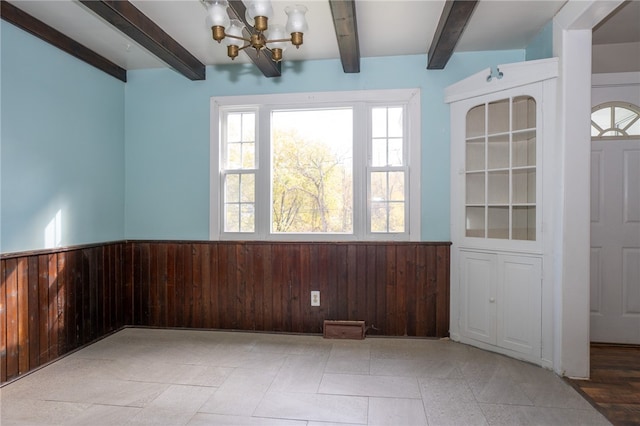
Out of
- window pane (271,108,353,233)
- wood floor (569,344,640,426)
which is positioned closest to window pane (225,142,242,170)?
window pane (271,108,353,233)

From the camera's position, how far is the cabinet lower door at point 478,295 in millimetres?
3113

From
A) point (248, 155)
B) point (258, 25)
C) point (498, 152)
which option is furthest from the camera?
point (248, 155)

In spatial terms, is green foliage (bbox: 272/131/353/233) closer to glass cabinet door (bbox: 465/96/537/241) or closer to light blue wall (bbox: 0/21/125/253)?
glass cabinet door (bbox: 465/96/537/241)

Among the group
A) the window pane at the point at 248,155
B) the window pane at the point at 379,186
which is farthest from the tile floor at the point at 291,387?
the window pane at the point at 248,155

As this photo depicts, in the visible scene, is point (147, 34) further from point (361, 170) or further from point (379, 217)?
point (379, 217)

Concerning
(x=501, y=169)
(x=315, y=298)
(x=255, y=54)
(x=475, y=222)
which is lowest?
(x=315, y=298)

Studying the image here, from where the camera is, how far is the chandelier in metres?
2.14

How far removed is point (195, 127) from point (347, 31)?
74.5 inches

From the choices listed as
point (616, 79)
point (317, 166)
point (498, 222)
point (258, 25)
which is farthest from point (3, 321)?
point (616, 79)

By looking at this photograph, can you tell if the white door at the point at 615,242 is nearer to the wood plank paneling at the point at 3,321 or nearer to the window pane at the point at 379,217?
the window pane at the point at 379,217

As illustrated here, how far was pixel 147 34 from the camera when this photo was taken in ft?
9.26

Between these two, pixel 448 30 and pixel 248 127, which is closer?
pixel 448 30

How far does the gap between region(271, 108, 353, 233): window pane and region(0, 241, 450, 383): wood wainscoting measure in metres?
0.28

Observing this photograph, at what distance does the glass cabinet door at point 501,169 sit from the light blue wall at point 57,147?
11.5 feet
